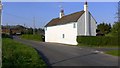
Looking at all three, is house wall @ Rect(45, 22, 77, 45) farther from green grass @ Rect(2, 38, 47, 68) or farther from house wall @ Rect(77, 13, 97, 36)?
green grass @ Rect(2, 38, 47, 68)

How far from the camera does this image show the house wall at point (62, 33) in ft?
193

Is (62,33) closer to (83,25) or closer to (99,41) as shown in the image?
(83,25)

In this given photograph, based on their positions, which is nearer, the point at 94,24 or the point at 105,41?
the point at 105,41

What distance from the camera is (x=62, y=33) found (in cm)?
6619

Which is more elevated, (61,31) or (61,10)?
(61,10)

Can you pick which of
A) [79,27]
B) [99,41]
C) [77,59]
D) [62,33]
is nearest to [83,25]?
[79,27]

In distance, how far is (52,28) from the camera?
76312 millimetres

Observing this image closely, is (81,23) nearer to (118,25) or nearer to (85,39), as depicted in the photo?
(85,39)

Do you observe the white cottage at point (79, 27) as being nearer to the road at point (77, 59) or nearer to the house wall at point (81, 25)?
the house wall at point (81, 25)

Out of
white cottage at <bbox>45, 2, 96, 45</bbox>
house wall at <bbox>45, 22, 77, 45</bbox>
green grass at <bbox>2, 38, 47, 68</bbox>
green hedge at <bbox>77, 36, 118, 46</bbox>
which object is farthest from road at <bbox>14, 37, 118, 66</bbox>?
house wall at <bbox>45, 22, 77, 45</bbox>

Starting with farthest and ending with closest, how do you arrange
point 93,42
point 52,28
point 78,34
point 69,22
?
1. point 52,28
2. point 69,22
3. point 78,34
4. point 93,42

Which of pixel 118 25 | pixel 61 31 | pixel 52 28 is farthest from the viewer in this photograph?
pixel 52 28

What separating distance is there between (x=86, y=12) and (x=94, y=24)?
2945mm

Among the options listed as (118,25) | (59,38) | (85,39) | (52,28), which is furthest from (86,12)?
(118,25)
